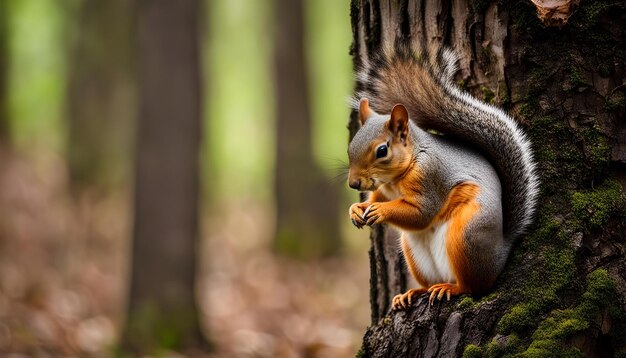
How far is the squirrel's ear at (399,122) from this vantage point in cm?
232

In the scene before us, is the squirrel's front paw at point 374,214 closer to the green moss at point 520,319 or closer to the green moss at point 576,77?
the green moss at point 520,319

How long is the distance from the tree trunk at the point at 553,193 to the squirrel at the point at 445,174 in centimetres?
7

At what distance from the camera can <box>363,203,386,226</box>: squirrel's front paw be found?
2314 mm

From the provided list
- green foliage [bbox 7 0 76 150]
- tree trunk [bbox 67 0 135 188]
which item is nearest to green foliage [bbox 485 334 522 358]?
tree trunk [bbox 67 0 135 188]

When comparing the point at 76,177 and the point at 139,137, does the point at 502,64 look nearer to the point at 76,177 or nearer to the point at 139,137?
the point at 139,137

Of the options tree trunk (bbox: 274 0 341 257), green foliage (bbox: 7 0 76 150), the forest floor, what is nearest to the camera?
the forest floor

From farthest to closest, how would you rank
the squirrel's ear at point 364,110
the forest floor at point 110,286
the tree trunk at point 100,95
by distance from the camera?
the tree trunk at point 100,95, the forest floor at point 110,286, the squirrel's ear at point 364,110

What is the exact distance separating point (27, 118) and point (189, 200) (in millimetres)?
9193

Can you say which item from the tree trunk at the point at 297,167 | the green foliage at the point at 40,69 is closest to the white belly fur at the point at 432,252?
the tree trunk at the point at 297,167

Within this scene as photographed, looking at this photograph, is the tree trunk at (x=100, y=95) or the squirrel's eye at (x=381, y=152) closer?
the squirrel's eye at (x=381, y=152)

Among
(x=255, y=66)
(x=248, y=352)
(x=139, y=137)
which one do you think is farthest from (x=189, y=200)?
(x=255, y=66)

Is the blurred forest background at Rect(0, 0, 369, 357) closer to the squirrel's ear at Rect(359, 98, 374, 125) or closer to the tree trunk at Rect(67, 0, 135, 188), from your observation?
the tree trunk at Rect(67, 0, 135, 188)

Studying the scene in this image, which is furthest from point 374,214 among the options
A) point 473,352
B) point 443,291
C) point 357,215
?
point 473,352

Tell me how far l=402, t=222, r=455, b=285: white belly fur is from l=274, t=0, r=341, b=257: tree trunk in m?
6.61
